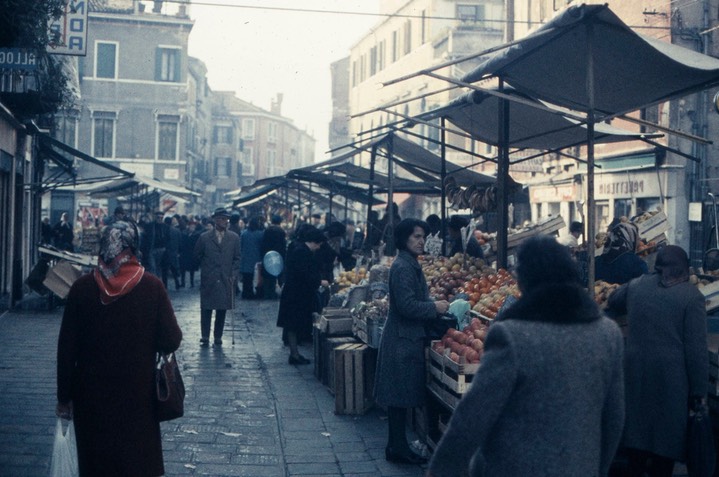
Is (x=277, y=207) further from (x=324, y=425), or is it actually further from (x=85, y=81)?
(x=324, y=425)

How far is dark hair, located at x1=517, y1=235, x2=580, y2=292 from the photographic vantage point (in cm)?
313

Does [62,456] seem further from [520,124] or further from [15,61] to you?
[520,124]

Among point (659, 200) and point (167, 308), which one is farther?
point (659, 200)

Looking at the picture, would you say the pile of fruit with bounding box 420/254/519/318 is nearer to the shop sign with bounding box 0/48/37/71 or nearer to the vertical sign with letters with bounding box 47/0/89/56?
the shop sign with bounding box 0/48/37/71

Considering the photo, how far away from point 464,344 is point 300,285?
4835mm

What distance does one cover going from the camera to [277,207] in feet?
113

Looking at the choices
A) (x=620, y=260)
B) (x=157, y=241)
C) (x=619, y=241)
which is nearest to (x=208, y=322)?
(x=619, y=241)

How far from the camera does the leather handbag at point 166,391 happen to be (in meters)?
4.67

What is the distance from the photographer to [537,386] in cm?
309

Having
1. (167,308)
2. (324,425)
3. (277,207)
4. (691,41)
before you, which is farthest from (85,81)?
(167,308)

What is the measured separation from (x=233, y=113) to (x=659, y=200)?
67.8 meters

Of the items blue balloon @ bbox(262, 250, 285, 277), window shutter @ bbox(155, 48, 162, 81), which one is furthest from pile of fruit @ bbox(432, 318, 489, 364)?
window shutter @ bbox(155, 48, 162, 81)

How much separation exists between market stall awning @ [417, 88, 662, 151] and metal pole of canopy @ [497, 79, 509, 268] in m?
0.09

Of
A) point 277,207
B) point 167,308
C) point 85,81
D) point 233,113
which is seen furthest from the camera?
point 233,113
